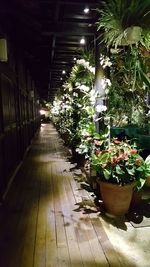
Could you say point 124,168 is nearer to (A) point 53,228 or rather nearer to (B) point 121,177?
(B) point 121,177

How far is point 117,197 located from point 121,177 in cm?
26

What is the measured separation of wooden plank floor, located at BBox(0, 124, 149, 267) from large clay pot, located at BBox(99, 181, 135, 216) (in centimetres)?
22

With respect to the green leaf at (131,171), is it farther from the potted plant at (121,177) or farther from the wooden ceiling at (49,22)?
the wooden ceiling at (49,22)

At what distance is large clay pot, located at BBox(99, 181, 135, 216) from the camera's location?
288 centimetres

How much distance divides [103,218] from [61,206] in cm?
66

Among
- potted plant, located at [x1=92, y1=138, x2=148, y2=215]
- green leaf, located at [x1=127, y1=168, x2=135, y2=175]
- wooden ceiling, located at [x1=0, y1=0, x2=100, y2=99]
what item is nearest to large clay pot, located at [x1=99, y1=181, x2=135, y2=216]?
potted plant, located at [x1=92, y1=138, x2=148, y2=215]

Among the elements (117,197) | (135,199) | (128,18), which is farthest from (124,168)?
(128,18)

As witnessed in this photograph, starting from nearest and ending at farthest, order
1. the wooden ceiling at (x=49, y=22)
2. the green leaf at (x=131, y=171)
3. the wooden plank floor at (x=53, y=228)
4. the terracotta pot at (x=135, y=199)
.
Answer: the wooden plank floor at (x=53, y=228) → the green leaf at (x=131, y=171) → the terracotta pot at (x=135, y=199) → the wooden ceiling at (x=49, y=22)

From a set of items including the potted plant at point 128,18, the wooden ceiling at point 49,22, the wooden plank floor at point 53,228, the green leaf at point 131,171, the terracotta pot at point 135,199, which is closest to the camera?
the wooden plank floor at point 53,228

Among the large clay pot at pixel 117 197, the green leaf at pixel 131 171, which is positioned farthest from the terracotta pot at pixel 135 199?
the green leaf at pixel 131 171

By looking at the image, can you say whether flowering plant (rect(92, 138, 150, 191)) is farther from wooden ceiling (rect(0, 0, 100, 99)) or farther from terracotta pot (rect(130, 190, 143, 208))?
wooden ceiling (rect(0, 0, 100, 99))

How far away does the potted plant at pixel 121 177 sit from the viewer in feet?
9.41

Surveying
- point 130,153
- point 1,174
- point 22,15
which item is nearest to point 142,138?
point 130,153

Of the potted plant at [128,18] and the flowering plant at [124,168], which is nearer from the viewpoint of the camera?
the potted plant at [128,18]
